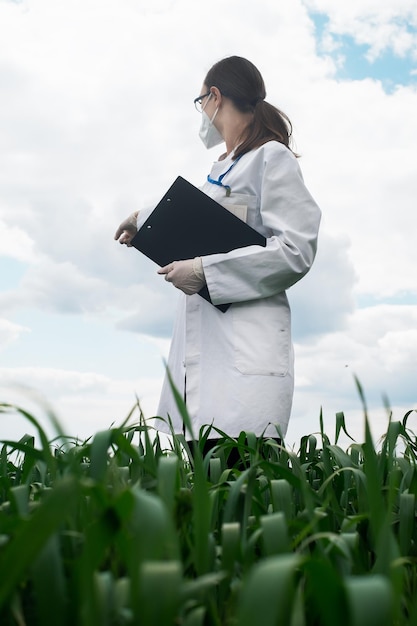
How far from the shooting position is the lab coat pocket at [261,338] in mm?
2430

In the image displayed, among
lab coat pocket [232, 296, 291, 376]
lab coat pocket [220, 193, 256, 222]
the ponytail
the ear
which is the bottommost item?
lab coat pocket [232, 296, 291, 376]

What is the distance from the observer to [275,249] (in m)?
2.38

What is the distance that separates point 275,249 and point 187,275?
0.99 ft

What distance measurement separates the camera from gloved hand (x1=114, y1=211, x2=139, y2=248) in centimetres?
290

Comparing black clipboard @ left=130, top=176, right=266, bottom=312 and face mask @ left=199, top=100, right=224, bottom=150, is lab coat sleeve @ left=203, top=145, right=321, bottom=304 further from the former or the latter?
face mask @ left=199, top=100, right=224, bottom=150

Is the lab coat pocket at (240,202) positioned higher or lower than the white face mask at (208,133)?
lower

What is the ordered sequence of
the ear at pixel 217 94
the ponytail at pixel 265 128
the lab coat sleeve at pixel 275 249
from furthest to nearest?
the ear at pixel 217 94 < the ponytail at pixel 265 128 < the lab coat sleeve at pixel 275 249

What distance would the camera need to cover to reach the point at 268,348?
2.44m

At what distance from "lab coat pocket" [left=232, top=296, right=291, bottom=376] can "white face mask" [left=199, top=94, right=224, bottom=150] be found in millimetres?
879

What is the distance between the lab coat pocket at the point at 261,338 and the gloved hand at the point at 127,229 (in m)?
0.67

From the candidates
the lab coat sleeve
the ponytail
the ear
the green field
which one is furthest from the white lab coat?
the green field

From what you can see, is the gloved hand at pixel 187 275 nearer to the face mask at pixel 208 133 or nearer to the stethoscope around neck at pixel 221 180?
the stethoscope around neck at pixel 221 180

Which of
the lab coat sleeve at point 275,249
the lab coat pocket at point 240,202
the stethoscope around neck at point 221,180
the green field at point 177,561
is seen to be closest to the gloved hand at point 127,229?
the stethoscope around neck at point 221,180

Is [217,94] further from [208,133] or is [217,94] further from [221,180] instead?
[221,180]
